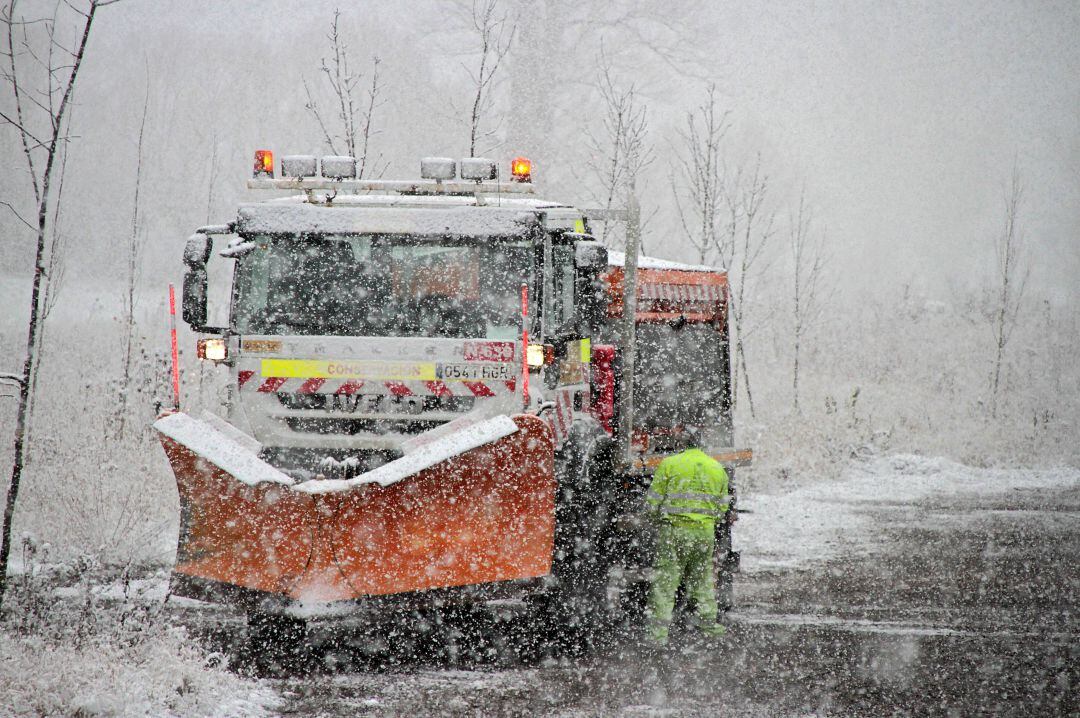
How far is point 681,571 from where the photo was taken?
7195 mm

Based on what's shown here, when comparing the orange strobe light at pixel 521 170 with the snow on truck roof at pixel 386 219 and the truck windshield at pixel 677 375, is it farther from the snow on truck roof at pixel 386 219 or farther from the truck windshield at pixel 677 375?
the truck windshield at pixel 677 375

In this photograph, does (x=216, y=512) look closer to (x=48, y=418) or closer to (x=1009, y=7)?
(x=48, y=418)

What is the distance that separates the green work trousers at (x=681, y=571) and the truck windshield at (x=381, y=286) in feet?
6.03

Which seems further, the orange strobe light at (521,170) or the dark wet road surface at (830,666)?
the orange strobe light at (521,170)

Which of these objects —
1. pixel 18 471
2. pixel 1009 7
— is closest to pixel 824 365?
pixel 18 471

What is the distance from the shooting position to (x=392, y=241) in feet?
23.4

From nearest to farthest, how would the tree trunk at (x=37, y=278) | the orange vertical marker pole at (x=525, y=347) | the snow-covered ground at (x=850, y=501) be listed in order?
the tree trunk at (x=37, y=278) < the orange vertical marker pole at (x=525, y=347) < the snow-covered ground at (x=850, y=501)

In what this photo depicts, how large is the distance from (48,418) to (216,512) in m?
7.17

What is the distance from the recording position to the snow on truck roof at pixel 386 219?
7066 mm

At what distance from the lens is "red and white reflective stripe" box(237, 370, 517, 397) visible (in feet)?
22.6

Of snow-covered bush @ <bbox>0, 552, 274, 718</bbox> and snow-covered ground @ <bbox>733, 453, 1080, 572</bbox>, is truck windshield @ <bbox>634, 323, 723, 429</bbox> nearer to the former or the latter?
snow-covered ground @ <bbox>733, 453, 1080, 572</bbox>

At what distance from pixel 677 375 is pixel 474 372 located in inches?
103

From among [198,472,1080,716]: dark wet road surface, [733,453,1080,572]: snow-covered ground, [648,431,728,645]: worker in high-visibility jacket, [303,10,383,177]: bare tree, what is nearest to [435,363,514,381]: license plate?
[648,431,728,645]: worker in high-visibility jacket

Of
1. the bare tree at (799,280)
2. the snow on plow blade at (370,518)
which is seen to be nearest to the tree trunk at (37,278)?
the snow on plow blade at (370,518)
